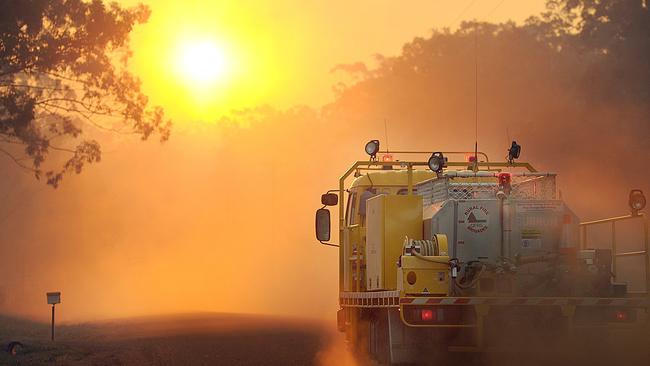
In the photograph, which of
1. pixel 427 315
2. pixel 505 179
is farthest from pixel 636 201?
pixel 427 315

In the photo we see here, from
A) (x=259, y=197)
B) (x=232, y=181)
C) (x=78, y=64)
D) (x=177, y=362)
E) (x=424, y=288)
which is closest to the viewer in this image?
(x=424, y=288)

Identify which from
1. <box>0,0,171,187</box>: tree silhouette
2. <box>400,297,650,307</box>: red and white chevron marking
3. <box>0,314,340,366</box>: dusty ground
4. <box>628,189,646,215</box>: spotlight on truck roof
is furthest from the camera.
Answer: <box>0,0,171,187</box>: tree silhouette

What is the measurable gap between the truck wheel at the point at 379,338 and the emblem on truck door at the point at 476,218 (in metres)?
1.56

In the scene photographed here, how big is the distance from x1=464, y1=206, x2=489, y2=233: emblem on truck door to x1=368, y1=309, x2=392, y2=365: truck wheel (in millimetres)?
1558

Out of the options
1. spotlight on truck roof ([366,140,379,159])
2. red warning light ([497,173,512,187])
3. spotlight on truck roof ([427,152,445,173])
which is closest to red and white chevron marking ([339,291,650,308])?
red warning light ([497,173,512,187])

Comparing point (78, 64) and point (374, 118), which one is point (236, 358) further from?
point (374, 118)

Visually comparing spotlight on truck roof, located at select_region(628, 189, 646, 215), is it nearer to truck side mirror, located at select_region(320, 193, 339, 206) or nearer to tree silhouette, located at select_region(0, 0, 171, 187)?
truck side mirror, located at select_region(320, 193, 339, 206)

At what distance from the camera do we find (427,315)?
14.0 meters

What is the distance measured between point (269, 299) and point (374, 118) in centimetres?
3318

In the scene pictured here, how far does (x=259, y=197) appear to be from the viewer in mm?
77812

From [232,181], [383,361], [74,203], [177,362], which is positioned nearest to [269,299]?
[232,181]

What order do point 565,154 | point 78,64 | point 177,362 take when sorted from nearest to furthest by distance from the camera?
point 177,362
point 78,64
point 565,154

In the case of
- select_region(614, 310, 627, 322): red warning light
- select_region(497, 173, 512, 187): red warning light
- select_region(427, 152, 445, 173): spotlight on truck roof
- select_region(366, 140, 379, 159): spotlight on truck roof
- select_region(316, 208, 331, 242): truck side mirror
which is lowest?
select_region(614, 310, 627, 322): red warning light

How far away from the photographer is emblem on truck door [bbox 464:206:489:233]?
50.5 feet
